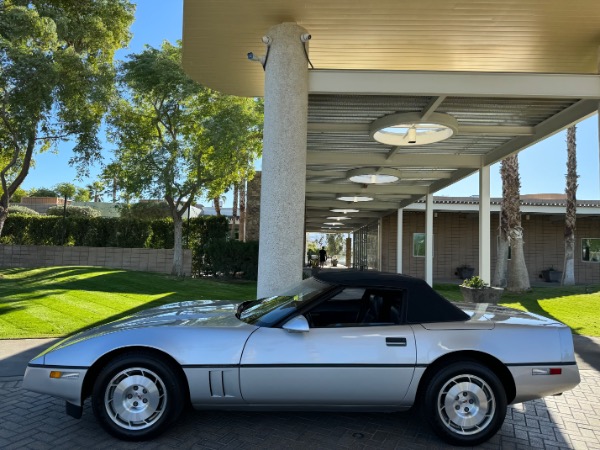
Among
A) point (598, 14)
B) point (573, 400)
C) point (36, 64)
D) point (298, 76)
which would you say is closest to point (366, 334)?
point (573, 400)

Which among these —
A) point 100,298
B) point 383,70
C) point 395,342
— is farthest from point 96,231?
point 395,342

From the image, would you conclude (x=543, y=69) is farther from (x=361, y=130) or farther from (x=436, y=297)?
(x=436, y=297)

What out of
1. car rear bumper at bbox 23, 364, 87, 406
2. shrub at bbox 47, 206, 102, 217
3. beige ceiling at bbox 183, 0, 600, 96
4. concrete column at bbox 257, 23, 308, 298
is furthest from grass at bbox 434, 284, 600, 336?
shrub at bbox 47, 206, 102, 217

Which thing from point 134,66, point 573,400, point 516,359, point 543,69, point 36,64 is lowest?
point 573,400

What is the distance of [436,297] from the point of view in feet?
12.5

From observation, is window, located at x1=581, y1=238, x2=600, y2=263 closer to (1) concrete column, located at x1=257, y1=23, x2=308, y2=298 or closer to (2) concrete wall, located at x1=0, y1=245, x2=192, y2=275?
(2) concrete wall, located at x1=0, y1=245, x2=192, y2=275

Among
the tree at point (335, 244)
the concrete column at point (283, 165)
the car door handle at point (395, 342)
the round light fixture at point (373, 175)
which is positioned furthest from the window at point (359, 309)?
the tree at point (335, 244)

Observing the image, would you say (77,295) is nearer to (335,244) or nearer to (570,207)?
(570,207)

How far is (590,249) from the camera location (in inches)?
928

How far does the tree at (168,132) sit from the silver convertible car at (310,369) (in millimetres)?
12585

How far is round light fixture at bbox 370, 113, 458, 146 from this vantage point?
321 inches

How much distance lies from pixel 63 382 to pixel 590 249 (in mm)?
26535

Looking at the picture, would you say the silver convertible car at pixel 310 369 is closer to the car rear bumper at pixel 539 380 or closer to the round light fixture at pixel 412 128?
the car rear bumper at pixel 539 380

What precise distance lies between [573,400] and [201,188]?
47.0 feet
